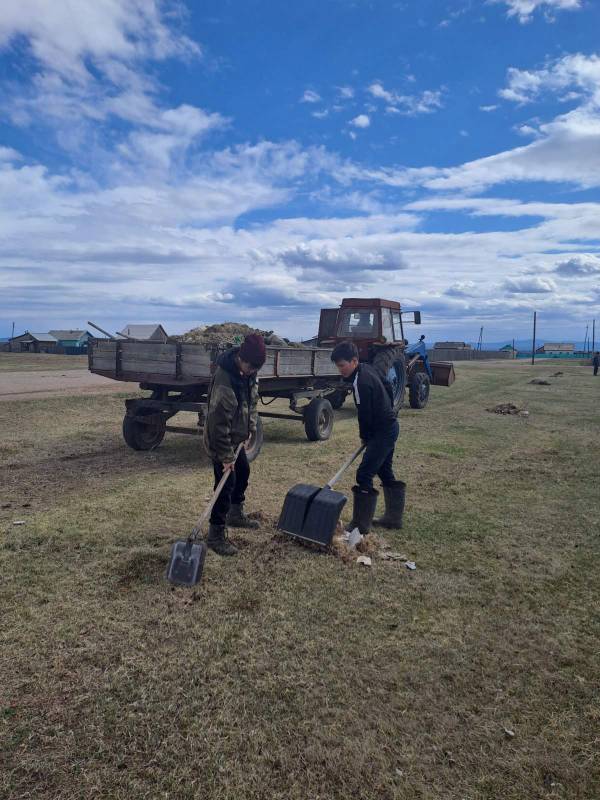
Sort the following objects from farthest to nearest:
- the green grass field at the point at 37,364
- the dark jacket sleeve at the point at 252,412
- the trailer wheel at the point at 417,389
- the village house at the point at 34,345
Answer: the village house at the point at 34,345, the green grass field at the point at 37,364, the trailer wheel at the point at 417,389, the dark jacket sleeve at the point at 252,412

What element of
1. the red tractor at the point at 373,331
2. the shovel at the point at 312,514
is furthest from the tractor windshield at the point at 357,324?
the shovel at the point at 312,514

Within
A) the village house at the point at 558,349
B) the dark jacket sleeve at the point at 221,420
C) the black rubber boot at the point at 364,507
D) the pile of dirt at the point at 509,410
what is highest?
the village house at the point at 558,349

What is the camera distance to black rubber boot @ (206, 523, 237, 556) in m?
4.46

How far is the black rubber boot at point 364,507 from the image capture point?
16.4 ft

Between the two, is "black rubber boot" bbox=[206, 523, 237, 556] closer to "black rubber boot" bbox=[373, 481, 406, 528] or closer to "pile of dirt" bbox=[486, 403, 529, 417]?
"black rubber boot" bbox=[373, 481, 406, 528]

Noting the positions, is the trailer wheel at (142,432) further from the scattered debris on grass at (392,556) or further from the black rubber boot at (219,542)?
the scattered debris on grass at (392,556)

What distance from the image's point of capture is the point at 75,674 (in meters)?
2.89

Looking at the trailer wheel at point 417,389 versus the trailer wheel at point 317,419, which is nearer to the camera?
the trailer wheel at point 317,419

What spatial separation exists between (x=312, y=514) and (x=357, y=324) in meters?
8.68

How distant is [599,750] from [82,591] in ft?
10.4

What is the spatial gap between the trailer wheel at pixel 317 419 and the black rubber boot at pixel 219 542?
15.9 feet

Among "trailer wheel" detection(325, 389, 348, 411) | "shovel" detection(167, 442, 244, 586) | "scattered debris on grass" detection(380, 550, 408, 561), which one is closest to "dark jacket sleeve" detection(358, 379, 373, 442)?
"scattered debris on grass" detection(380, 550, 408, 561)

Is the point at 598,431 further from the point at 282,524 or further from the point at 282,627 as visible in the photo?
the point at 282,627

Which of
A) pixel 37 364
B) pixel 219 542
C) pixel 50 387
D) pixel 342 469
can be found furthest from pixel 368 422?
pixel 37 364
